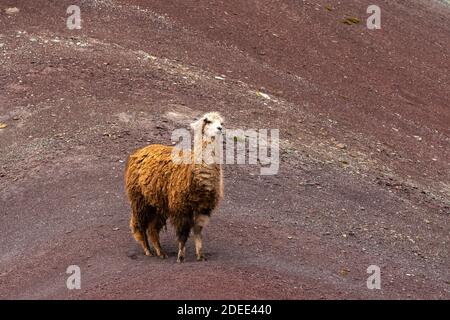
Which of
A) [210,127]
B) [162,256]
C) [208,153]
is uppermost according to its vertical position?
[210,127]

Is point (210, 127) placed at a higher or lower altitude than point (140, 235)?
higher

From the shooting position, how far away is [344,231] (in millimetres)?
14547

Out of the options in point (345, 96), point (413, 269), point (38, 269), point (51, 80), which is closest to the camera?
point (38, 269)

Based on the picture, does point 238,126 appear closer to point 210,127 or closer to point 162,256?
point 162,256

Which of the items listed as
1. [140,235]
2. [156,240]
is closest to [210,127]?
[156,240]

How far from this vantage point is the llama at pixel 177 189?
11031 mm

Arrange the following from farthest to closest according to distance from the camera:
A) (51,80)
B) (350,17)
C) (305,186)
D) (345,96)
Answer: (350,17) → (345,96) → (51,80) → (305,186)

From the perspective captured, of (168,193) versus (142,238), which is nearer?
(168,193)

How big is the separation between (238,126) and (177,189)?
7.31 m

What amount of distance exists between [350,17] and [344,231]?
15.2 m

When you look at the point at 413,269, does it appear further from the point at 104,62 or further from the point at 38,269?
the point at 104,62

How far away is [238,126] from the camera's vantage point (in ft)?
60.2

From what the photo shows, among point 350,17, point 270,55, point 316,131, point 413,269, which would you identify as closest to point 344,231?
point 413,269

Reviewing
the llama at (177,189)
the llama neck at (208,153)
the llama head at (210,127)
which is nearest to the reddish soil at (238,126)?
the llama at (177,189)
